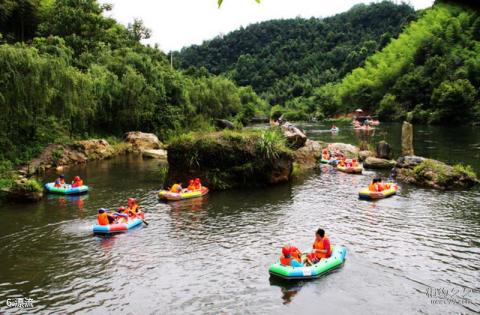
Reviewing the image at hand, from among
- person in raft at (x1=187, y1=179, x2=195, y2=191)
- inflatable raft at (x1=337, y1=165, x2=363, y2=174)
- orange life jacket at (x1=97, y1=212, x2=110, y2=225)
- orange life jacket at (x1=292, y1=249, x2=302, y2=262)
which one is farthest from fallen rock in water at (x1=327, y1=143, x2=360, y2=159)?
orange life jacket at (x1=292, y1=249, x2=302, y2=262)

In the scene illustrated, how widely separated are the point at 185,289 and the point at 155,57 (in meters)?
67.9

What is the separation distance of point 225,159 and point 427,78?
66.1 metres

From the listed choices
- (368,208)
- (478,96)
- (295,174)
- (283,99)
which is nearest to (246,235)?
(368,208)

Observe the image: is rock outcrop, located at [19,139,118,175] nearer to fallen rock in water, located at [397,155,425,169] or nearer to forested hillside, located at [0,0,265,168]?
forested hillside, located at [0,0,265,168]

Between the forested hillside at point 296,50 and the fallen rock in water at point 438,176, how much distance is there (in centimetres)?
11469

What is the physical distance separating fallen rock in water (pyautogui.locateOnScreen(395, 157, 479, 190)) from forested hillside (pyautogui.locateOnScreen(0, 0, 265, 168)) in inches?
994

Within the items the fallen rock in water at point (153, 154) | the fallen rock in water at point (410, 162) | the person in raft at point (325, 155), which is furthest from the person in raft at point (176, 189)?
the fallen rock in water at point (153, 154)

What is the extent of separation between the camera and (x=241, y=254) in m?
15.5

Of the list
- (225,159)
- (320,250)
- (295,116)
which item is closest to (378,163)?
(225,159)

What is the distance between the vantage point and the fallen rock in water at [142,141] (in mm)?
45062

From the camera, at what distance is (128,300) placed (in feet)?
40.6

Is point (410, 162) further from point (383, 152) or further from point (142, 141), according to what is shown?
point (142, 141)

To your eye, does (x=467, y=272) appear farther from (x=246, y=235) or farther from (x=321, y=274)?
(x=246, y=235)

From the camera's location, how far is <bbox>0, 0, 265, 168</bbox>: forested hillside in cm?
2973
